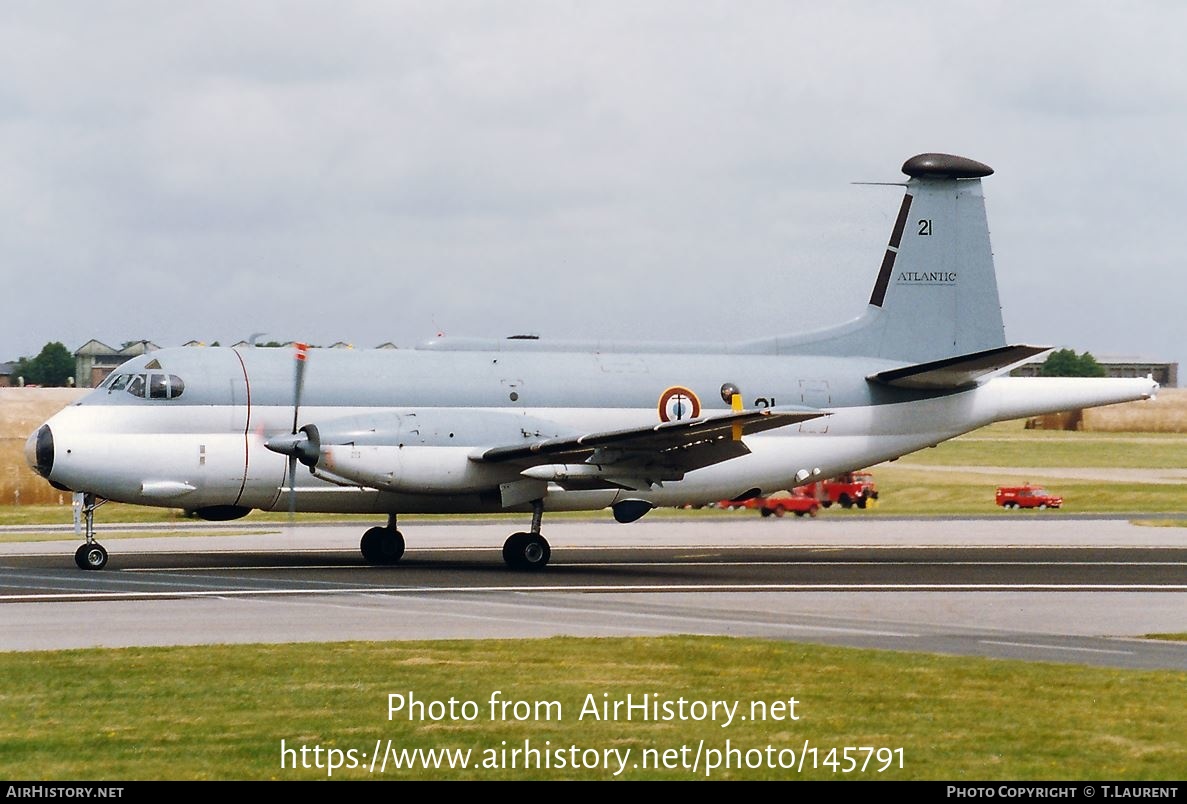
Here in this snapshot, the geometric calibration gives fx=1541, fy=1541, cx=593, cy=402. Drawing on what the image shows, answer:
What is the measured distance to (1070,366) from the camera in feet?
425

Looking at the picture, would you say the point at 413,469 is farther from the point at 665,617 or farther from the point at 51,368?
the point at 51,368

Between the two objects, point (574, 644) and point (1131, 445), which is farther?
point (1131, 445)

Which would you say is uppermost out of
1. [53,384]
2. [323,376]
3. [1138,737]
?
[53,384]

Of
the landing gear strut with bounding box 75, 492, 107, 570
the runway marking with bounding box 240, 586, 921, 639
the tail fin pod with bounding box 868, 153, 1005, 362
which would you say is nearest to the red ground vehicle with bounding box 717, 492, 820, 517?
the tail fin pod with bounding box 868, 153, 1005, 362

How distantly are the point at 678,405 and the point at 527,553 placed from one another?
473 centimetres

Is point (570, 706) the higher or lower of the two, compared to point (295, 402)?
lower

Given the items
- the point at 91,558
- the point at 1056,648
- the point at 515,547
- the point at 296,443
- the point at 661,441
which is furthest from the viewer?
the point at 515,547

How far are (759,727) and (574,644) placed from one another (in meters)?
5.10

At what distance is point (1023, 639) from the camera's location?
18.5 m

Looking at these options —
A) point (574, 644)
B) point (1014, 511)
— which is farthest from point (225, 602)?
point (1014, 511)

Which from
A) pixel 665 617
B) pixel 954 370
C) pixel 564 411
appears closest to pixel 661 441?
pixel 564 411

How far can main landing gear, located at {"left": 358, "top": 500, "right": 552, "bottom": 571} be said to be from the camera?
28.1 meters

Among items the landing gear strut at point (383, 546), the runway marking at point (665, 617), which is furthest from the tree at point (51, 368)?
the runway marking at point (665, 617)

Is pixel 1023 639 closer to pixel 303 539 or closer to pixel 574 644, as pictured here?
pixel 574 644
